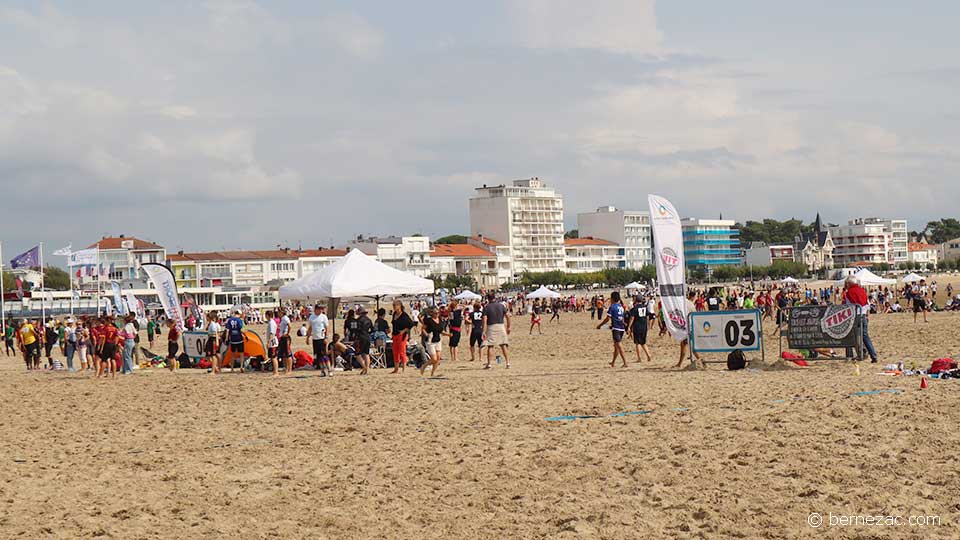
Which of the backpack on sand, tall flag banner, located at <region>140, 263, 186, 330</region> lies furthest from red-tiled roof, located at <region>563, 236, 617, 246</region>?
the backpack on sand

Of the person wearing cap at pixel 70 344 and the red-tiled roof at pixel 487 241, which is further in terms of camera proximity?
the red-tiled roof at pixel 487 241

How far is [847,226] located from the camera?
7662 inches

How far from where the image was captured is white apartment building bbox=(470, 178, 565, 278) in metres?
145

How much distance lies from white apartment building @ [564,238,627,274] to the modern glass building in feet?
47.6

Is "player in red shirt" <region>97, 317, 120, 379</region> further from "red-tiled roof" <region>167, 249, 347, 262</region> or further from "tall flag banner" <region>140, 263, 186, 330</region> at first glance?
"red-tiled roof" <region>167, 249, 347, 262</region>

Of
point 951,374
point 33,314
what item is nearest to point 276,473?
point 951,374

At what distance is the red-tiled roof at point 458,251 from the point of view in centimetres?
13725

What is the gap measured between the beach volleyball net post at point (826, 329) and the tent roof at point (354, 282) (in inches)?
294

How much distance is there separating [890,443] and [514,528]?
11.2ft

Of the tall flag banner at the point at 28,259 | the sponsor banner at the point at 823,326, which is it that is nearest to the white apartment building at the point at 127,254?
the tall flag banner at the point at 28,259

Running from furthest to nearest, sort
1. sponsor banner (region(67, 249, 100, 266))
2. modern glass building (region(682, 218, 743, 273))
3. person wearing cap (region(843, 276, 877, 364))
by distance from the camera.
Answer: modern glass building (region(682, 218, 743, 273)) → sponsor banner (region(67, 249, 100, 266)) → person wearing cap (region(843, 276, 877, 364))

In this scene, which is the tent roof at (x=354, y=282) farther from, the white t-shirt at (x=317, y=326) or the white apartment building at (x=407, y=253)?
the white apartment building at (x=407, y=253)

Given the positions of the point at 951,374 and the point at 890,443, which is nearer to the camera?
the point at 890,443

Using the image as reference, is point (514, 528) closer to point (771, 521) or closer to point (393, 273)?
point (771, 521)
